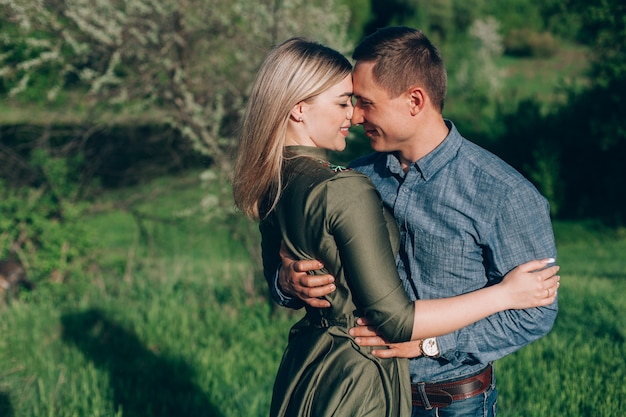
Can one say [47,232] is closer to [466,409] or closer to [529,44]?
[466,409]

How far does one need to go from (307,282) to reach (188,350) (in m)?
3.41

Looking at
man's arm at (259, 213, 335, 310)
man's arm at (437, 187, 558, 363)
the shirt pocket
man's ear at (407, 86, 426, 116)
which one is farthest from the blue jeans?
man's ear at (407, 86, 426, 116)

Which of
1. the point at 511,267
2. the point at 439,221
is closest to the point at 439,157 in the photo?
the point at 439,221

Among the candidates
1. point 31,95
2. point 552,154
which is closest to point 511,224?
point 31,95

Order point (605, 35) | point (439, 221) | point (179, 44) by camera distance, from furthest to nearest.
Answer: point (605, 35) → point (179, 44) → point (439, 221)

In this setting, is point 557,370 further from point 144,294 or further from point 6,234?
point 6,234

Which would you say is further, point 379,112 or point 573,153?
point 573,153

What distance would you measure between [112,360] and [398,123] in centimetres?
356

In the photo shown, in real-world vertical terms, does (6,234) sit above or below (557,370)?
below

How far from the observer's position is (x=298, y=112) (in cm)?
230

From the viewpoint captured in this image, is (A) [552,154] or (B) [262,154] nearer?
(B) [262,154]

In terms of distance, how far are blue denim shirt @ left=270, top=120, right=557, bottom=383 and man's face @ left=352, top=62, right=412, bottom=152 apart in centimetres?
14

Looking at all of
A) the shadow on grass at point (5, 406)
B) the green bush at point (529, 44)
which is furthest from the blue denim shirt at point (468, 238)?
the green bush at point (529, 44)

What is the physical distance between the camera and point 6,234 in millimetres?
7477
